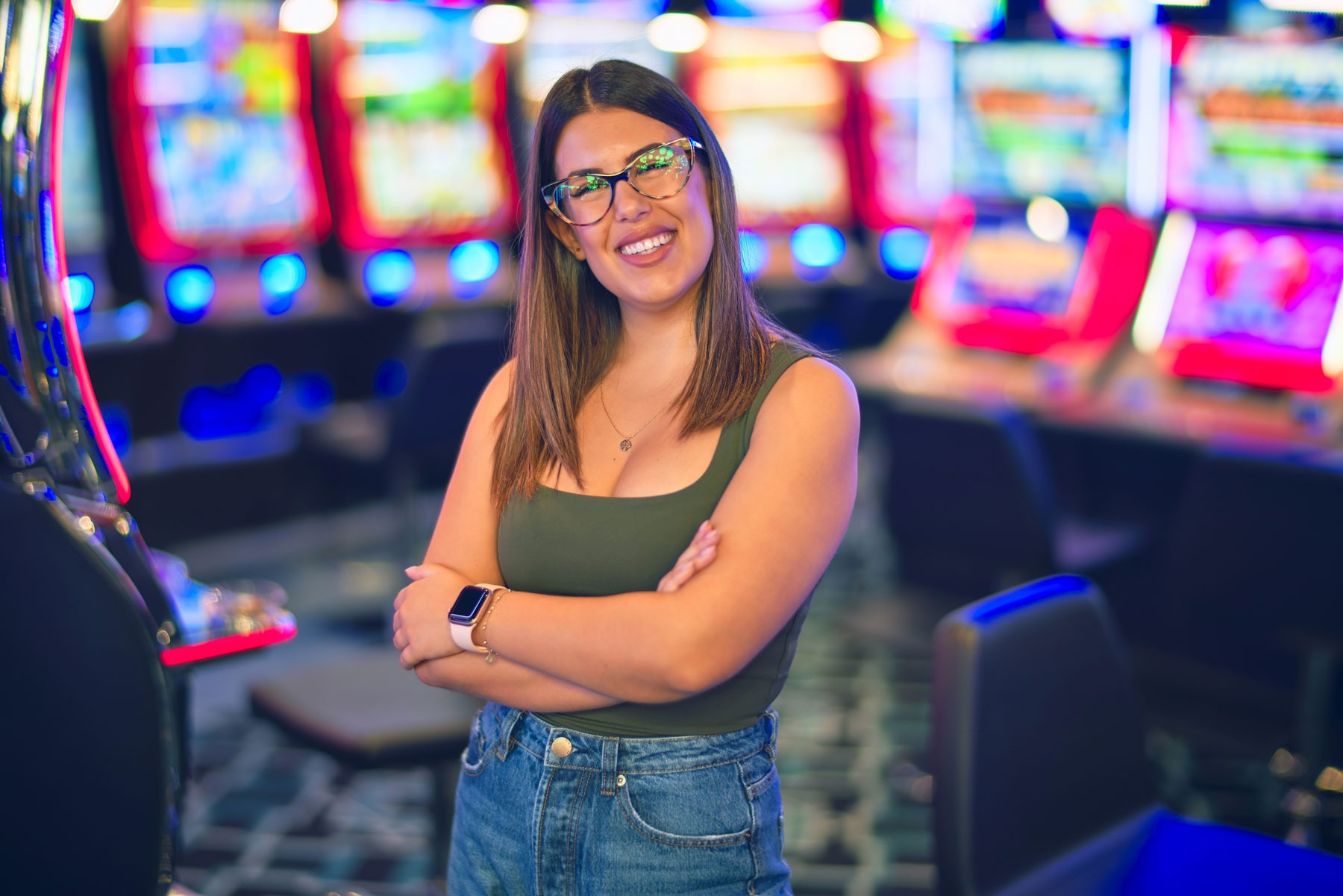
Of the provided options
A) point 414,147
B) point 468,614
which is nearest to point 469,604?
point 468,614

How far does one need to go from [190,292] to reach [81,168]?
0.55 m

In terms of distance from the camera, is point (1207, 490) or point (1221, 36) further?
point (1221, 36)

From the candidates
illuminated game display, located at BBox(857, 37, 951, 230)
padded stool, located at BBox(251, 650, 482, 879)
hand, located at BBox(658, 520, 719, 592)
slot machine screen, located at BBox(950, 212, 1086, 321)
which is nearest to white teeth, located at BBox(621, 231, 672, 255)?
hand, located at BBox(658, 520, 719, 592)

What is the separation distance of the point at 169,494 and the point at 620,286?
370cm

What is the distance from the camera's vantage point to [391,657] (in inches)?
91.0

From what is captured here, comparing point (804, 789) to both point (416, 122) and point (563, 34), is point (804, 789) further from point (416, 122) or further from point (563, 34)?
point (563, 34)

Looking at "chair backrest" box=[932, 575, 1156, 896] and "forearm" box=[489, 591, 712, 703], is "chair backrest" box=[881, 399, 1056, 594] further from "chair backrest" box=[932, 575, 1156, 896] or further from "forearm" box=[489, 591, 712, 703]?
"forearm" box=[489, 591, 712, 703]

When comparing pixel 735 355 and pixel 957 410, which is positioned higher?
pixel 735 355

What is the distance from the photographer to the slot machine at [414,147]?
16.8 feet

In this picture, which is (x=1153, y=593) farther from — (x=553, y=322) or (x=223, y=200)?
(x=223, y=200)

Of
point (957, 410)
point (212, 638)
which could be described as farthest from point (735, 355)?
point (957, 410)

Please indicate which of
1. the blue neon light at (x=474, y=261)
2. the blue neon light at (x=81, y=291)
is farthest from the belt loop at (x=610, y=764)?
the blue neon light at (x=474, y=261)

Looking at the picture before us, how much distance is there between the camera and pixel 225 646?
1.53 m

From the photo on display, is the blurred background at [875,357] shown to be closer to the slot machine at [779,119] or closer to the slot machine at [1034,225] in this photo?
A: the slot machine at [1034,225]
